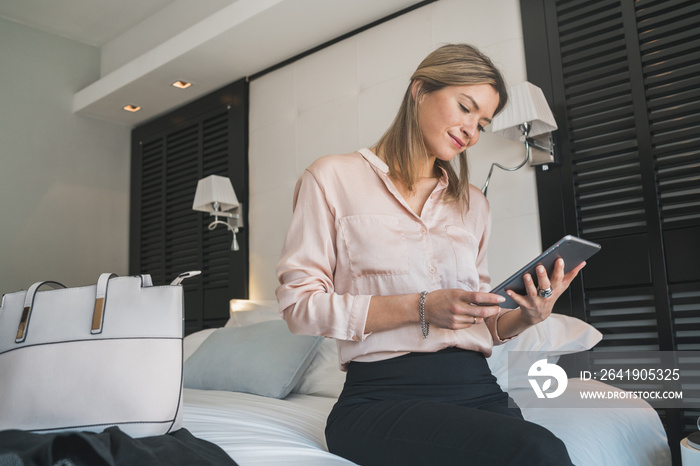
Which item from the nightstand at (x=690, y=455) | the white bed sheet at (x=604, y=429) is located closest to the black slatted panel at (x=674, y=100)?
the white bed sheet at (x=604, y=429)

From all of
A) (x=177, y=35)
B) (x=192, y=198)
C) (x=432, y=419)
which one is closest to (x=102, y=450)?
(x=432, y=419)

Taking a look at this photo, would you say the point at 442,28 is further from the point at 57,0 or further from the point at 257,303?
the point at 57,0

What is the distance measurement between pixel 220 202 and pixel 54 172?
1.48 metres

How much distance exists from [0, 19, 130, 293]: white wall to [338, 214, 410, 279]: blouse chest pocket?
3.42 metres

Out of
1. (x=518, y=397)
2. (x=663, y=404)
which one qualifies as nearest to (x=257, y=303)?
(x=518, y=397)

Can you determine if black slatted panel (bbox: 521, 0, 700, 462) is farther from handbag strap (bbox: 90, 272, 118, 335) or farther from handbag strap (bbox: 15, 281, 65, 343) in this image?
handbag strap (bbox: 15, 281, 65, 343)

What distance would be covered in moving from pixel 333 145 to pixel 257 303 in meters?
0.96

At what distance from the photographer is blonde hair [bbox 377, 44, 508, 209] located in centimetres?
156

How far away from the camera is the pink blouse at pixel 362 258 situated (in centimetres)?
134

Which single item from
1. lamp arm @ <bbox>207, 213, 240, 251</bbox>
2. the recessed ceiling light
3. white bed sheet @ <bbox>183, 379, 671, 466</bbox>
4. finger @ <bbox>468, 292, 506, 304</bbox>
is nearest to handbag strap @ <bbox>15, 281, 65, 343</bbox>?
white bed sheet @ <bbox>183, 379, 671, 466</bbox>

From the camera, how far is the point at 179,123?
4441 millimetres

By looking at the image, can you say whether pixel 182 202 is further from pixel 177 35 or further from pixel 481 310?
pixel 481 310

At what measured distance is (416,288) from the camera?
1.44 m

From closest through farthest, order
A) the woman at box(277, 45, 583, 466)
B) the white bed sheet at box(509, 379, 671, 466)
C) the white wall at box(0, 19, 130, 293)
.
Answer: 1. the woman at box(277, 45, 583, 466)
2. the white bed sheet at box(509, 379, 671, 466)
3. the white wall at box(0, 19, 130, 293)
